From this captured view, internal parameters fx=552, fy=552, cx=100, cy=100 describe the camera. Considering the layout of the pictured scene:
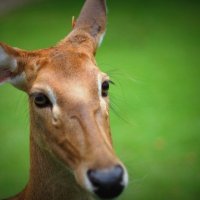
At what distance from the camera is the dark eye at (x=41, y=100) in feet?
15.6

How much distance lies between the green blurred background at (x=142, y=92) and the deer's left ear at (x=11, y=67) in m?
1.12

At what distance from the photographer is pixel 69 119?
4.55 meters

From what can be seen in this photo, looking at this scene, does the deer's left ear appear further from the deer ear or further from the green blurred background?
the green blurred background

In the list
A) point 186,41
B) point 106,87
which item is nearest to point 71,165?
point 106,87

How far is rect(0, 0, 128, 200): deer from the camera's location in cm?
424

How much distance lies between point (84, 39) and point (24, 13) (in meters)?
13.2

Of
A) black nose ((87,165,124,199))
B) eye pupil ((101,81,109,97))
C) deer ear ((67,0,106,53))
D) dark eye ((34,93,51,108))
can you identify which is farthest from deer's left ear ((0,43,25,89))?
black nose ((87,165,124,199))

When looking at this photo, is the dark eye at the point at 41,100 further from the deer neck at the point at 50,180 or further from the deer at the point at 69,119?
the deer neck at the point at 50,180

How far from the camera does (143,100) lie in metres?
12.0

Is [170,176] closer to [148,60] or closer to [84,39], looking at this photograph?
[84,39]

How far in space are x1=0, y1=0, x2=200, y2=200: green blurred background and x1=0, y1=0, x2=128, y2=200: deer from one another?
966 mm

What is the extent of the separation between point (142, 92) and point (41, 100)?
25.1 feet

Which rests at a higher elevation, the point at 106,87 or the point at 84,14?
the point at 84,14

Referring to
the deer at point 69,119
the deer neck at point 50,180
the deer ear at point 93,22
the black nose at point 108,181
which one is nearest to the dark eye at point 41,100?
the deer at point 69,119
